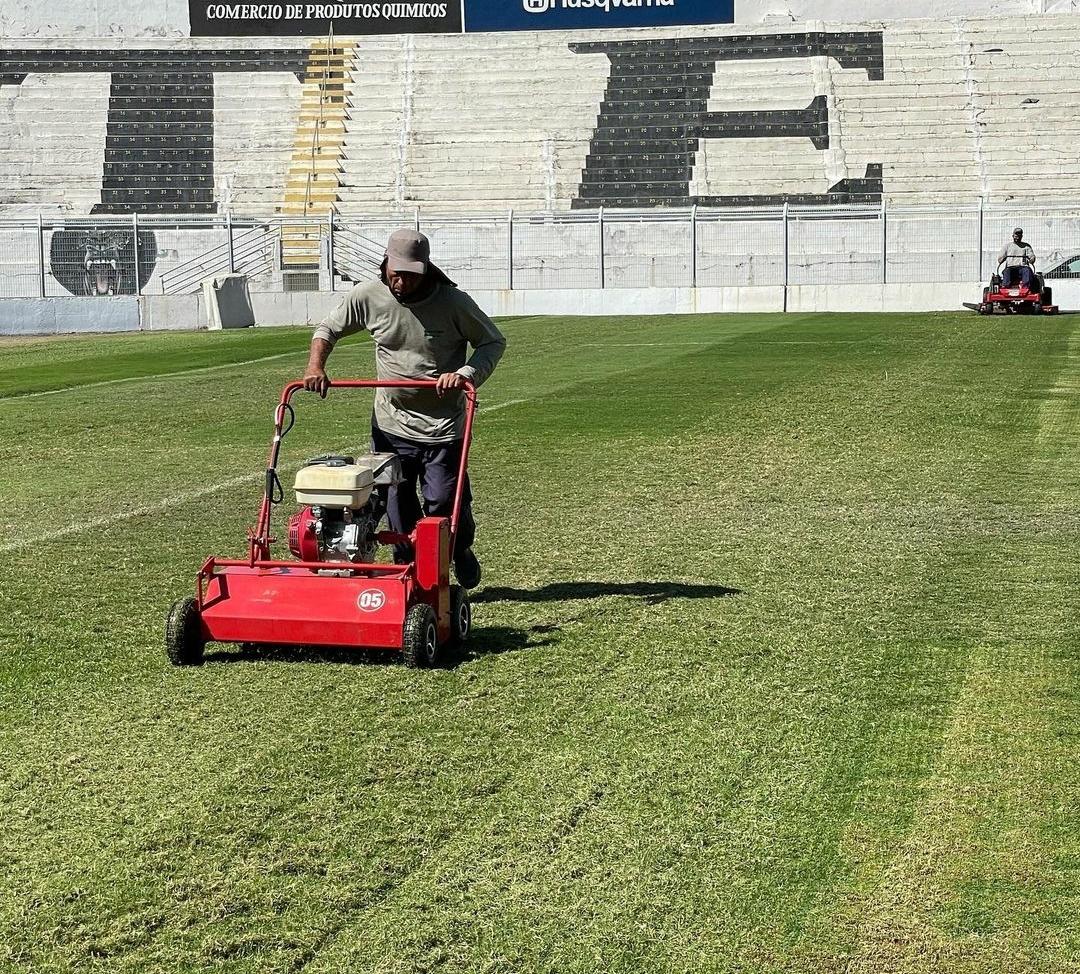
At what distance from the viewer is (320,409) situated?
15.9m

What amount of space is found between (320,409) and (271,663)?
9.88m

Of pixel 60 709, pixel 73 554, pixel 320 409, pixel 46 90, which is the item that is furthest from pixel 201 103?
pixel 60 709

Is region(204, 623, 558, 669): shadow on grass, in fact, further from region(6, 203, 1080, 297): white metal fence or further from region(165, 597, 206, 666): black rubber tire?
region(6, 203, 1080, 297): white metal fence

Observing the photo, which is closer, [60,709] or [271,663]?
[60,709]

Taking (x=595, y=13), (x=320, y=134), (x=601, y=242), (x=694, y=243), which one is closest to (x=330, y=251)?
(x=601, y=242)

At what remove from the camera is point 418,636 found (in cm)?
593

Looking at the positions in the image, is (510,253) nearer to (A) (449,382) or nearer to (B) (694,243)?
(B) (694,243)

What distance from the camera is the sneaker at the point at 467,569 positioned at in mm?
7078

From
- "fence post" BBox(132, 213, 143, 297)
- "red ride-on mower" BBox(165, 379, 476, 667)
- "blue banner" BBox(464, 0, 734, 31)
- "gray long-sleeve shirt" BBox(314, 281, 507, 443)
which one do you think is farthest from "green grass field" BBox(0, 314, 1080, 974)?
"blue banner" BBox(464, 0, 734, 31)

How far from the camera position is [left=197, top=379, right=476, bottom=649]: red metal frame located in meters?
6.02

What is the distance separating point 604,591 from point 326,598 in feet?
5.96

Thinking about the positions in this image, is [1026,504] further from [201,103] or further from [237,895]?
[201,103]

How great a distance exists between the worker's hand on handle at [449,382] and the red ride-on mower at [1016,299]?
80.8 ft

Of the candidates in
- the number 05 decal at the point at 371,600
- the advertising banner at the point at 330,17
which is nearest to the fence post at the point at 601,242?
the advertising banner at the point at 330,17
